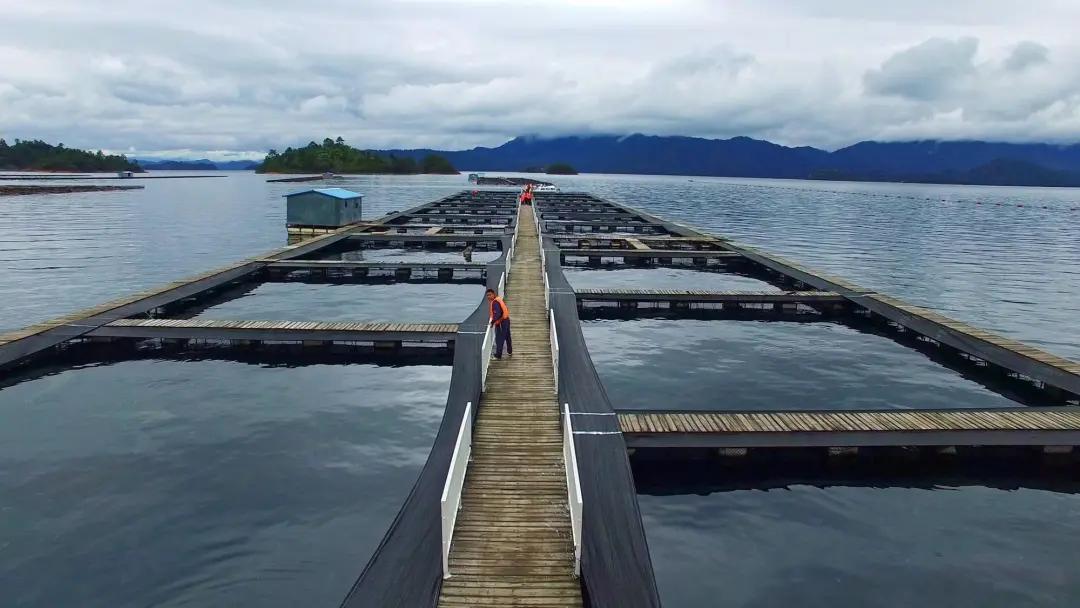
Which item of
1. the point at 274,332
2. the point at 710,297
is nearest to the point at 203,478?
the point at 274,332

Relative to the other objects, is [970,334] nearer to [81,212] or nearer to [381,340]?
[381,340]

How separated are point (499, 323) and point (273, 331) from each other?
12.8 metres

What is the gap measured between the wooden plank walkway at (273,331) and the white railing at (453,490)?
15142 mm

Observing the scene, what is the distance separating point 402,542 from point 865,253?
230 feet

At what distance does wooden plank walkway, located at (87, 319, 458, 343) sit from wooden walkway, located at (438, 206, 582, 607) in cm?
843

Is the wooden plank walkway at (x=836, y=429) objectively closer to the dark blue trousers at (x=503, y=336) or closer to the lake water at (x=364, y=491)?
the lake water at (x=364, y=491)

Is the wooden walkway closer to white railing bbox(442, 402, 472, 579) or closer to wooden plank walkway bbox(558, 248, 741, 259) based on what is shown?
white railing bbox(442, 402, 472, 579)

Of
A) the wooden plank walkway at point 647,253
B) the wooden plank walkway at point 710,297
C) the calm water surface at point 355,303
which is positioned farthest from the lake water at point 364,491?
the wooden plank walkway at point 647,253

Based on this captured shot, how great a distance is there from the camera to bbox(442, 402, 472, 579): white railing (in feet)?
38.4

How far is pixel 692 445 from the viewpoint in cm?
1873

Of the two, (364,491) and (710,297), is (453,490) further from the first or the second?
(710,297)

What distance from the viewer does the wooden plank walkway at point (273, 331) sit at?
28891 millimetres

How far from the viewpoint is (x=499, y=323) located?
70.8 feet

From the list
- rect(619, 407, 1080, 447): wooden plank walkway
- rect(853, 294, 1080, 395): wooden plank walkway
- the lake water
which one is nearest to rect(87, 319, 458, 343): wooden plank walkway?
the lake water
